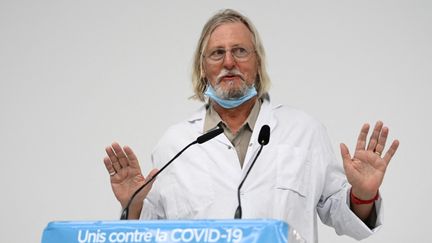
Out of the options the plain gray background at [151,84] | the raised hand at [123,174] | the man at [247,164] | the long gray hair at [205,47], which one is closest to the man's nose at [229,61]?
the man at [247,164]

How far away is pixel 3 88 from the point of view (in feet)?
10.5

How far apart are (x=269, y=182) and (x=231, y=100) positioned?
0.32 meters

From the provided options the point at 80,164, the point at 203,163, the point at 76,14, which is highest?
the point at 76,14

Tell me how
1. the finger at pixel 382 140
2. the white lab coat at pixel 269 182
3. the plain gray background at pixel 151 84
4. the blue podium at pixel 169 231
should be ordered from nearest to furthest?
the blue podium at pixel 169 231, the finger at pixel 382 140, the white lab coat at pixel 269 182, the plain gray background at pixel 151 84

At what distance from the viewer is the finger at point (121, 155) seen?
1.75m

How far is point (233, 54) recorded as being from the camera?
2.11 meters

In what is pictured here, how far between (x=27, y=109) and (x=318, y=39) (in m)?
1.49

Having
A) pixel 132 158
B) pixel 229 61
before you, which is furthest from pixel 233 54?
pixel 132 158

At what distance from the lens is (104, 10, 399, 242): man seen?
180cm

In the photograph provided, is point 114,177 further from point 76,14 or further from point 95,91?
point 76,14

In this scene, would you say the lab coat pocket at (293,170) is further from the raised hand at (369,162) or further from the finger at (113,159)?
the finger at (113,159)

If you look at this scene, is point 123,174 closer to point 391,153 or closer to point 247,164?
point 247,164

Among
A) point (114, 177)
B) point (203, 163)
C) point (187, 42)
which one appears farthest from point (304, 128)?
point (187, 42)

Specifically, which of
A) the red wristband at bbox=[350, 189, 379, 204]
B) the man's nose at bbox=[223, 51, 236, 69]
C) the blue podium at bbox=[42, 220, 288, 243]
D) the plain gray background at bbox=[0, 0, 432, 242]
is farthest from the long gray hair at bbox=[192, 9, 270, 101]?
the blue podium at bbox=[42, 220, 288, 243]
